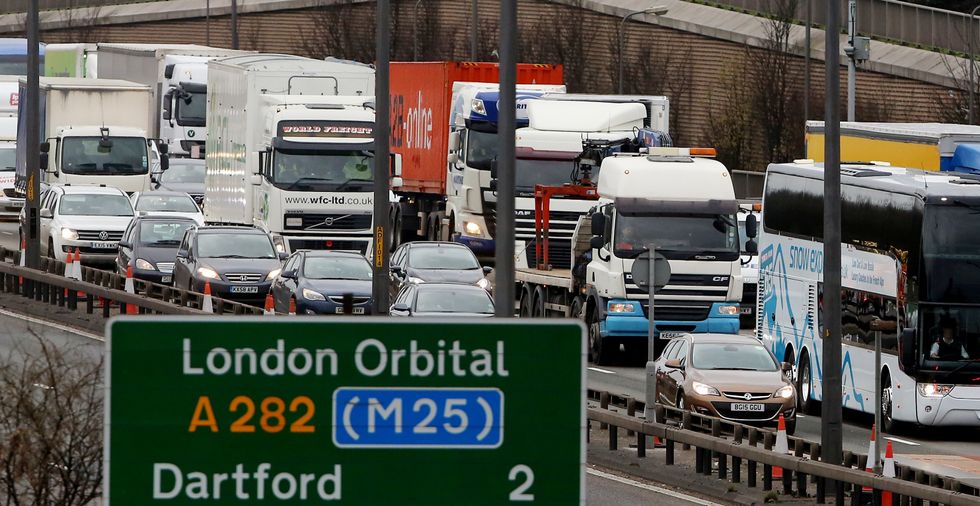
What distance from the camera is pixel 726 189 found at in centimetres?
3127

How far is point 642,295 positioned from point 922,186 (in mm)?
7313

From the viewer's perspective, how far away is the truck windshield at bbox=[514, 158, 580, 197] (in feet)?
123

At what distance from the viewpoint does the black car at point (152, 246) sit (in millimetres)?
36125

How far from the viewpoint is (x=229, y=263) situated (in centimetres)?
3359

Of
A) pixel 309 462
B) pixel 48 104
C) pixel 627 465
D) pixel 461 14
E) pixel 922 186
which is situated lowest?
pixel 627 465

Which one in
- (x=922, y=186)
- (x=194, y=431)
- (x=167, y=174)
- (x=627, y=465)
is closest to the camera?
(x=194, y=431)

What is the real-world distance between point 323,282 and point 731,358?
8.45 metres

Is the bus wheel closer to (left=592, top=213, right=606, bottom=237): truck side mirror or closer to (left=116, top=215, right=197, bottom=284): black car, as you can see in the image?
(left=592, top=213, right=606, bottom=237): truck side mirror

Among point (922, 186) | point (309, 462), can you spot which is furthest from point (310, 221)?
point (309, 462)

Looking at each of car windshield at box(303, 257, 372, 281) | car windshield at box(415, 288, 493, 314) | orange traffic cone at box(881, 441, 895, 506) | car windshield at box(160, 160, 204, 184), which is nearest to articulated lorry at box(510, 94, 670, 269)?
car windshield at box(303, 257, 372, 281)

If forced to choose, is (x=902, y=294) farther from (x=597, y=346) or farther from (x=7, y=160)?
(x=7, y=160)

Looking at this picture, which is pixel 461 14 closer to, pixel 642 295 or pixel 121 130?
pixel 121 130

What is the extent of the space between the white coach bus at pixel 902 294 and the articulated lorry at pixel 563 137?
9142 millimetres

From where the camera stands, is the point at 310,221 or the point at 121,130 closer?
the point at 310,221
